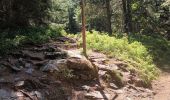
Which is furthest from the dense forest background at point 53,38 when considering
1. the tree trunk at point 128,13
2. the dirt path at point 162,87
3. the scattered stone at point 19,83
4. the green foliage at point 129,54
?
the tree trunk at point 128,13

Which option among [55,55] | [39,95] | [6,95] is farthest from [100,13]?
[6,95]

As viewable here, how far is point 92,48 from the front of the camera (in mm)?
16203

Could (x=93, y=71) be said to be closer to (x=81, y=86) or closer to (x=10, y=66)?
(x=81, y=86)

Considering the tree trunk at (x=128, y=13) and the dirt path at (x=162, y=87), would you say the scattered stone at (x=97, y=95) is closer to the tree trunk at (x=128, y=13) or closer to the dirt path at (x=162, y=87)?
the dirt path at (x=162, y=87)

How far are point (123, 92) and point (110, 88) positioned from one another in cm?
48

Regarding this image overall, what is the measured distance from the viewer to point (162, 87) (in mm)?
14477

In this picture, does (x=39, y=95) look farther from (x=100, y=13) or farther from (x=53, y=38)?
(x=100, y=13)

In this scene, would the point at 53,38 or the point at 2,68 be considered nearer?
the point at 2,68

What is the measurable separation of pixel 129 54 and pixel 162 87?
3364mm

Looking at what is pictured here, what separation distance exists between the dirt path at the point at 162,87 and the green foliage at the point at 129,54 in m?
0.35

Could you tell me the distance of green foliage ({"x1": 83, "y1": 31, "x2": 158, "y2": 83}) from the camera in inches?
620

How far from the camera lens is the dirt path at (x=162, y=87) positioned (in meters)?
13.0

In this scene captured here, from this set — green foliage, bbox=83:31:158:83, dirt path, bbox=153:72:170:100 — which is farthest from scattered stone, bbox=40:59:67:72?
Answer: green foliage, bbox=83:31:158:83

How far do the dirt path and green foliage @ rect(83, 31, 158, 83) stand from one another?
35 centimetres
